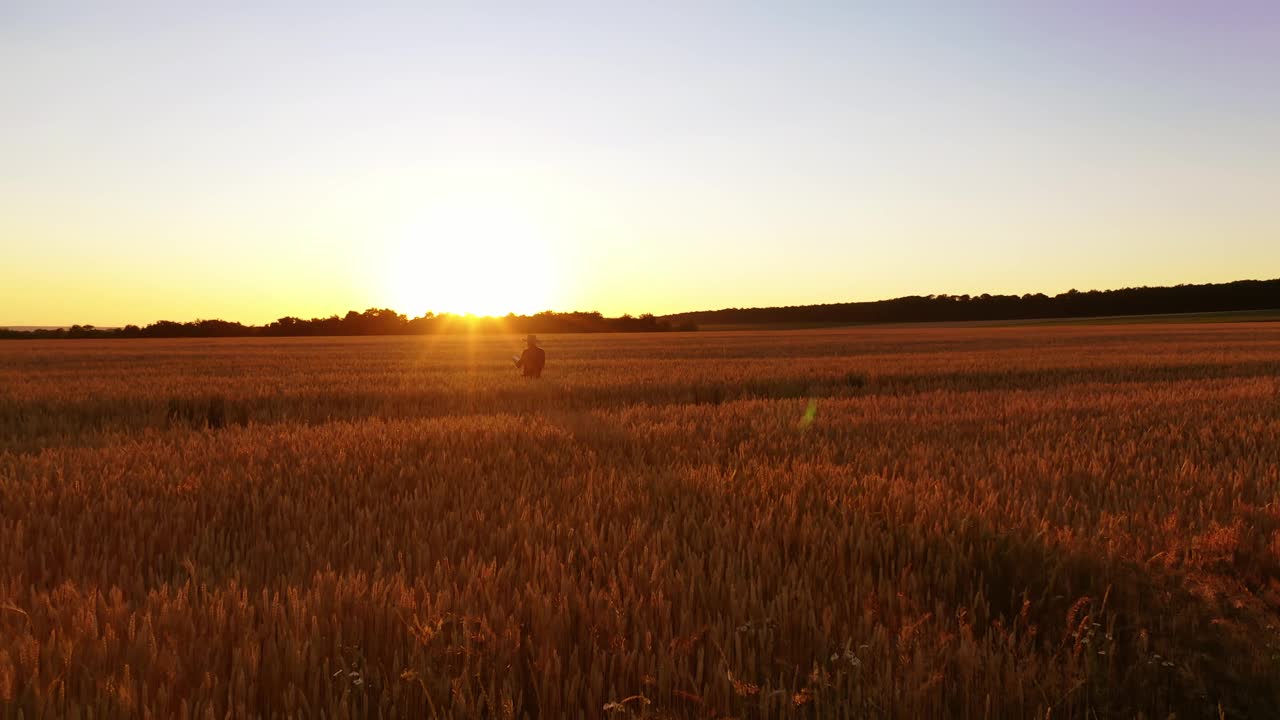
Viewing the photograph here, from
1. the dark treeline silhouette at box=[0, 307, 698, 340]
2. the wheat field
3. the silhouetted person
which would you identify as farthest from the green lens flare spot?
the dark treeline silhouette at box=[0, 307, 698, 340]

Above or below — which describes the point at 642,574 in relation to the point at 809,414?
above

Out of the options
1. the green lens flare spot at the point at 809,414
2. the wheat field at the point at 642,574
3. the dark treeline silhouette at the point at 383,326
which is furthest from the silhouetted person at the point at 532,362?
the dark treeline silhouette at the point at 383,326

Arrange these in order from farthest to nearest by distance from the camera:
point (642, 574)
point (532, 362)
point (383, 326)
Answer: point (383, 326), point (532, 362), point (642, 574)

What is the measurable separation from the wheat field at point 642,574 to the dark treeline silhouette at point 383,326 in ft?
269

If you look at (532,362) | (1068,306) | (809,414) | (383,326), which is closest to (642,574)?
(809,414)

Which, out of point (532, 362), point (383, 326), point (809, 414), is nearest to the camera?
point (809, 414)

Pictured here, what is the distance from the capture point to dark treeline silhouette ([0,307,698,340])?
81375 millimetres

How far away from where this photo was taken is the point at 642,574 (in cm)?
321

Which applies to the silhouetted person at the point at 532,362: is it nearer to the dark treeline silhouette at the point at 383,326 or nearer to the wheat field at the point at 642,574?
the wheat field at the point at 642,574

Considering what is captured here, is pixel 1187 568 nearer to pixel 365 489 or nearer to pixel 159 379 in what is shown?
pixel 365 489

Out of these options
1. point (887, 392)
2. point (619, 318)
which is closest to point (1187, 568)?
point (887, 392)

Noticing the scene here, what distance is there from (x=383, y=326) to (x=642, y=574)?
295 ft

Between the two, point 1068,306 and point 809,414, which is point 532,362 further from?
point 1068,306

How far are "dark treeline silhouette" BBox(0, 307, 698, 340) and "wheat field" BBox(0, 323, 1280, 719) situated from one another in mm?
82043
